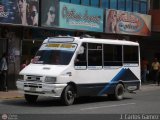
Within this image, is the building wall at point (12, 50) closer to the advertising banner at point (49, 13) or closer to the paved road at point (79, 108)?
the advertising banner at point (49, 13)

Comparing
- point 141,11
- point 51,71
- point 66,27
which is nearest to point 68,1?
point 66,27

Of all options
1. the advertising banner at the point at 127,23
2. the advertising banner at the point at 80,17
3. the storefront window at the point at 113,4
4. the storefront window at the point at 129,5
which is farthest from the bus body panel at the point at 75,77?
the storefront window at the point at 129,5

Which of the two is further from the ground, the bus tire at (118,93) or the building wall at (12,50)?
the building wall at (12,50)

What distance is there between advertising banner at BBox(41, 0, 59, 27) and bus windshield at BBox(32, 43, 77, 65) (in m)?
6.40

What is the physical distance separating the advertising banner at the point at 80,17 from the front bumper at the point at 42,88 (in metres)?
8.92

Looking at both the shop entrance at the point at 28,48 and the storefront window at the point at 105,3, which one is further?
the storefront window at the point at 105,3

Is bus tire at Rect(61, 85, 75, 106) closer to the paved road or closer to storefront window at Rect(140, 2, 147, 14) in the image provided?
the paved road

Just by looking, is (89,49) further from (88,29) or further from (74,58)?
(88,29)

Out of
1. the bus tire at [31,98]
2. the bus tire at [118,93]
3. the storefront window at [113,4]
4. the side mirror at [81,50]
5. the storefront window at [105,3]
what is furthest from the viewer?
the storefront window at [113,4]

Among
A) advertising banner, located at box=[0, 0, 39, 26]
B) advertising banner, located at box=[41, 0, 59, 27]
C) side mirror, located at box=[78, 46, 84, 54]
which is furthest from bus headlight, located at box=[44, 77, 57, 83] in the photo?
advertising banner, located at box=[41, 0, 59, 27]

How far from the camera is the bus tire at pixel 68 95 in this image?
17.4 meters

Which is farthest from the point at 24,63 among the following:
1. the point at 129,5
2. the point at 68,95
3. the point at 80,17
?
the point at 129,5

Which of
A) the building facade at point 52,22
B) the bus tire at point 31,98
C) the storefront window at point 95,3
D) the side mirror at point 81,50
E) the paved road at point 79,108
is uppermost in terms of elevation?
the storefront window at point 95,3

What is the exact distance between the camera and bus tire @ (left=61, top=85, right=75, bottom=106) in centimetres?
1736
